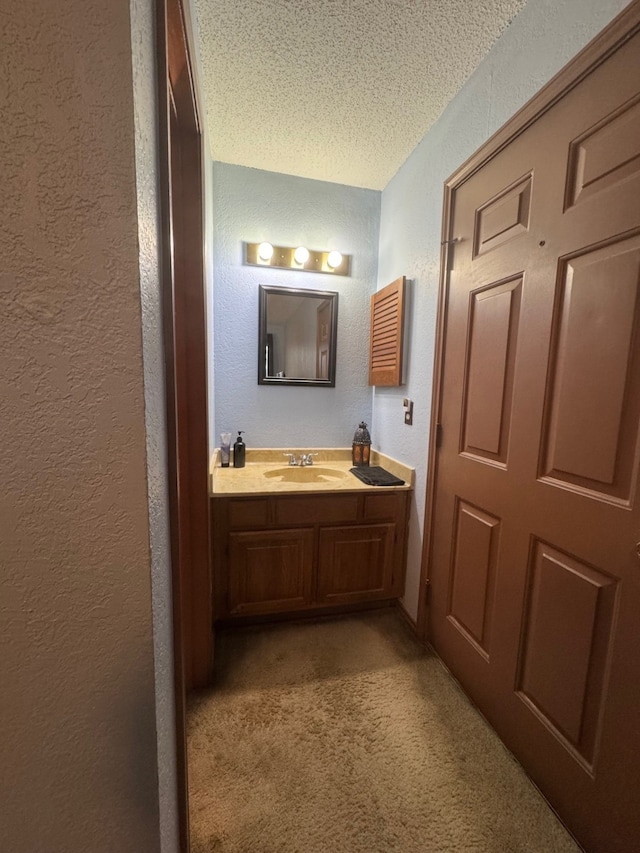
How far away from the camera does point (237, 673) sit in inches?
60.0

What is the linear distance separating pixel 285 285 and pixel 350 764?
229 cm

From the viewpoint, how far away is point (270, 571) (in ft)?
5.75

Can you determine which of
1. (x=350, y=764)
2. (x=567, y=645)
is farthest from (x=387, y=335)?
(x=350, y=764)

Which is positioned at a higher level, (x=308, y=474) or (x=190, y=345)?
(x=190, y=345)

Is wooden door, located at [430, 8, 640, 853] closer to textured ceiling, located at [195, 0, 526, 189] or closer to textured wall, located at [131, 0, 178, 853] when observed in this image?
textured ceiling, located at [195, 0, 526, 189]

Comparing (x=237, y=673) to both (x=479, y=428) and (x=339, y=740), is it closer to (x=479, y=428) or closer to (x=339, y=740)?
(x=339, y=740)

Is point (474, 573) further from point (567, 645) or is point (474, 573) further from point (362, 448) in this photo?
point (362, 448)

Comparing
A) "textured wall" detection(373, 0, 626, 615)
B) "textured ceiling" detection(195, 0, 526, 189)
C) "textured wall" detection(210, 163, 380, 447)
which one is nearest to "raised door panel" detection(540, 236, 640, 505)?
"textured wall" detection(373, 0, 626, 615)

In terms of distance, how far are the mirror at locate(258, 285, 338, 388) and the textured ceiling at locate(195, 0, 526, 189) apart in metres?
0.75

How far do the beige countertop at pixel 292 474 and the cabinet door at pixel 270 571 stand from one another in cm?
23

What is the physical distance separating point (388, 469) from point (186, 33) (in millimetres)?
1942

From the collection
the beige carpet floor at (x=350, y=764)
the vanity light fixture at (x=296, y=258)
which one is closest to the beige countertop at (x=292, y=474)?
the beige carpet floor at (x=350, y=764)

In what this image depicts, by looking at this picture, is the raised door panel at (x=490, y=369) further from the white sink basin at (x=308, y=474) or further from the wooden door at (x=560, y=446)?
the white sink basin at (x=308, y=474)

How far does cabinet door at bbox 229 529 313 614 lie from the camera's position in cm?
171
